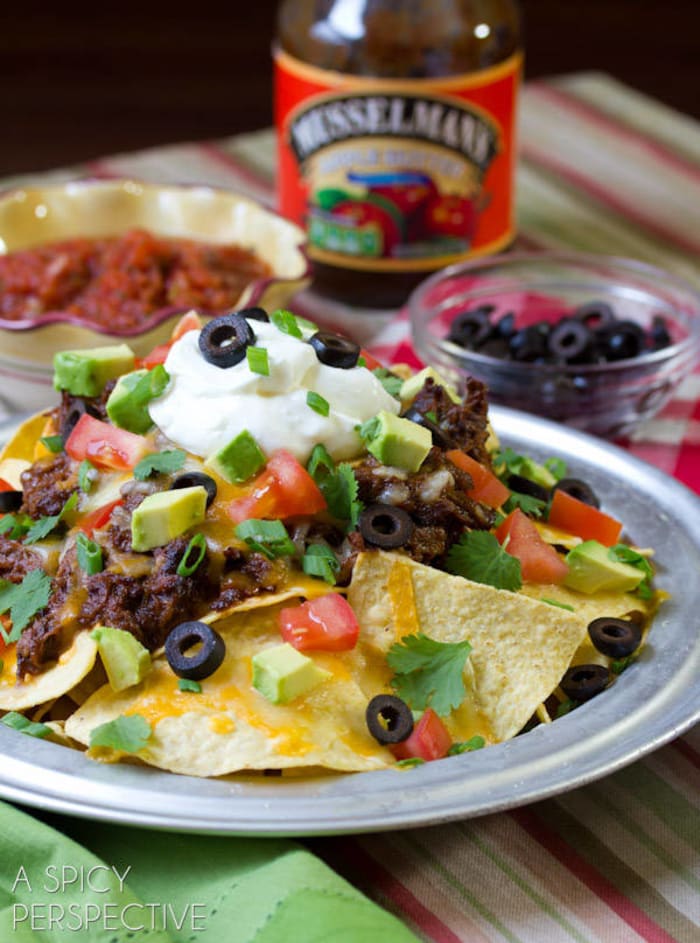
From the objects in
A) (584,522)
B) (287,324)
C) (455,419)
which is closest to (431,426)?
(455,419)

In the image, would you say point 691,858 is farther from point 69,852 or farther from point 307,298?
point 307,298

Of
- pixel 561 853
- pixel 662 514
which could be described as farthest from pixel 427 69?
pixel 561 853

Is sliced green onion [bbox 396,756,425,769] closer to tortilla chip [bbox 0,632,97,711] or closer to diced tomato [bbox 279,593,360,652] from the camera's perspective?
diced tomato [bbox 279,593,360,652]

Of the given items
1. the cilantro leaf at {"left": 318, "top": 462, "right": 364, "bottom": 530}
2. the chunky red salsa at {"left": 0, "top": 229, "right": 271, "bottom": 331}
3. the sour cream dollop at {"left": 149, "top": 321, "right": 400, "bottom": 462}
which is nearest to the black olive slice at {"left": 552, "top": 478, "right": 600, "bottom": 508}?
A: the sour cream dollop at {"left": 149, "top": 321, "right": 400, "bottom": 462}

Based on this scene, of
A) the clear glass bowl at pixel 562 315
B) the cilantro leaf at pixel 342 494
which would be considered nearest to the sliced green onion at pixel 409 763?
the cilantro leaf at pixel 342 494

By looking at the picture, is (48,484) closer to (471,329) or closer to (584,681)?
(584,681)
